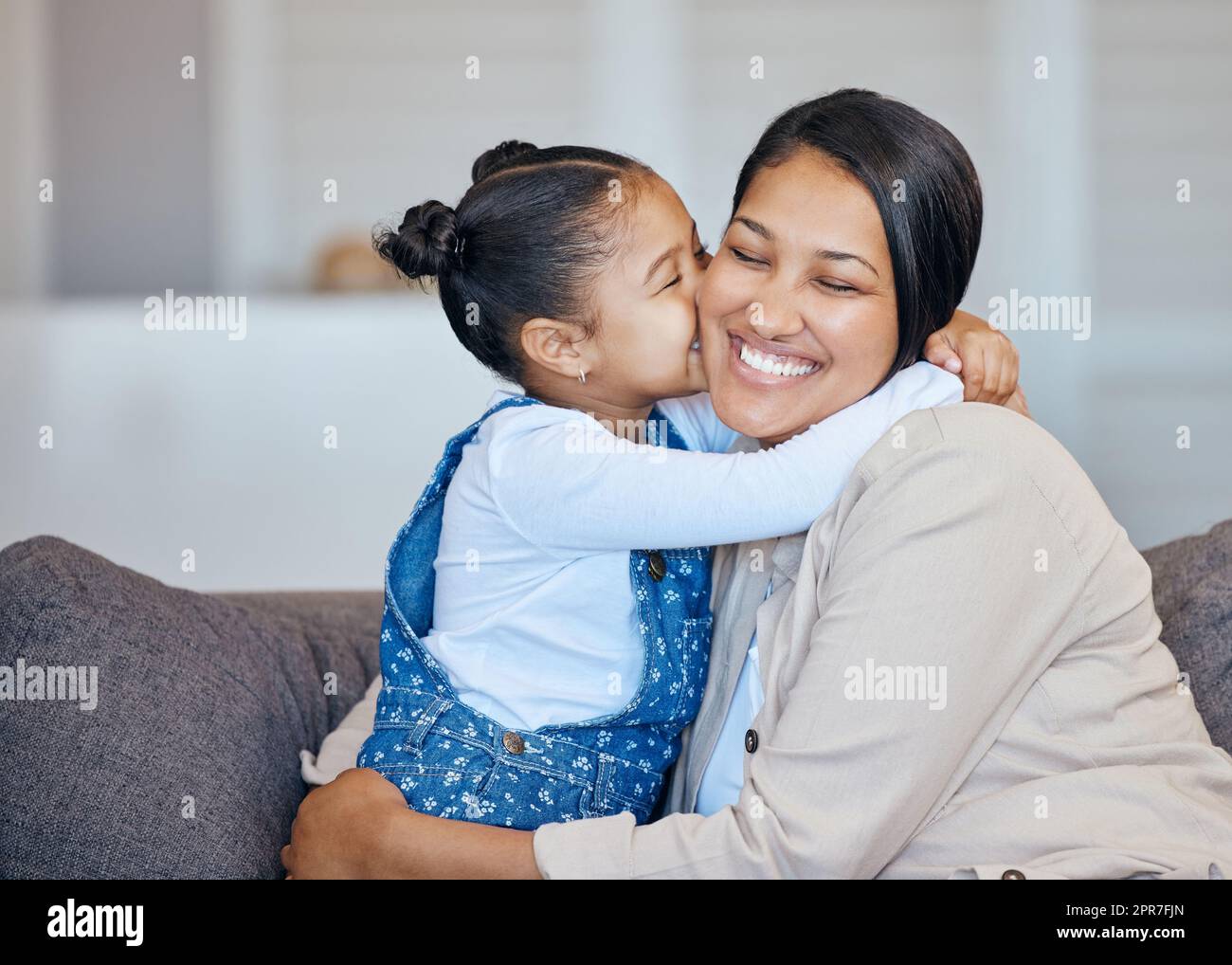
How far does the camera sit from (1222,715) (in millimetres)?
1875

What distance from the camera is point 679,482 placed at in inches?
62.8

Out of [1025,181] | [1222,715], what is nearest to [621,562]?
[1222,715]

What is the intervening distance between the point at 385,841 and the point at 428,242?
0.82 meters

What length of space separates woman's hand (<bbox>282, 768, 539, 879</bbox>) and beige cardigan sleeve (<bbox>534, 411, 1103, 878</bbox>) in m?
0.06

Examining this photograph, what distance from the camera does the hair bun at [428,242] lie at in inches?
73.3

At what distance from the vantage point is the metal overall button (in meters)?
1.66

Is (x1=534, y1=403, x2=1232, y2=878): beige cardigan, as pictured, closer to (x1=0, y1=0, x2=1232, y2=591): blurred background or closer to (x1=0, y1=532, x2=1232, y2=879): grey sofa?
(x1=0, y1=532, x2=1232, y2=879): grey sofa

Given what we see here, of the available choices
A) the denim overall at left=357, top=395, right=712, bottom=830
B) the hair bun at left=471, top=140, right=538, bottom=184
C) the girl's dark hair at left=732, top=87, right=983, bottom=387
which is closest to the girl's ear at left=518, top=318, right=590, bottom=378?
the denim overall at left=357, top=395, right=712, bottom=830

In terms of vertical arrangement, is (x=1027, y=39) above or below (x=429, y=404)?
above

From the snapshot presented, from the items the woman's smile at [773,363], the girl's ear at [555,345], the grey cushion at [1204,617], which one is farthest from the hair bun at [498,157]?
the grey cushion at [1204,617]
